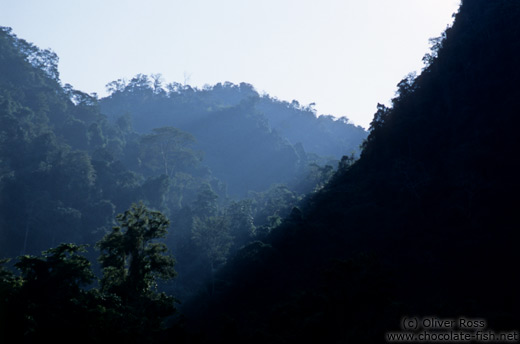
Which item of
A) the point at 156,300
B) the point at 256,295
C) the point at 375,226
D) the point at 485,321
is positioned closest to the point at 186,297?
the point at 256,295

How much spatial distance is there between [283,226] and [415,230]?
14300 mm

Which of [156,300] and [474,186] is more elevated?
[474,186]

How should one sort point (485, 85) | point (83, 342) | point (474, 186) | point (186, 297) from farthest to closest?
point (186, 297), point (485, 85), point (474, 186), point (83, 342)

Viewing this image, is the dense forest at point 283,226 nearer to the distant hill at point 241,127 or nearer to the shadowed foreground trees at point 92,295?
the shadowed foreground trees at point 92,295

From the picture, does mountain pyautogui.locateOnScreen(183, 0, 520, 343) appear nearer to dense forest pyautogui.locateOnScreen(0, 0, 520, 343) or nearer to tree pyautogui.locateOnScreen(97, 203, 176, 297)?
dense forest pyautogui.locateOnScreen(0, 0, 520, 343)

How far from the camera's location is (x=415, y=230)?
121 feet

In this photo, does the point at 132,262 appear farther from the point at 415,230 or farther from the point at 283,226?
the point at 415,230

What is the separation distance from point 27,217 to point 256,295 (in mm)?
41746

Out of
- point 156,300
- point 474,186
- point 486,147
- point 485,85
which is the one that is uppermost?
point 485,85

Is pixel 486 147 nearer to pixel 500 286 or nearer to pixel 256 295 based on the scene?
pixel 500 286

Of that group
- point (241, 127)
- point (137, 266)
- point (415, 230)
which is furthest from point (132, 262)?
point (241, 127)

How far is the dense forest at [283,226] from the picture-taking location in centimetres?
2186

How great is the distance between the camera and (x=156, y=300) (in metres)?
24.1

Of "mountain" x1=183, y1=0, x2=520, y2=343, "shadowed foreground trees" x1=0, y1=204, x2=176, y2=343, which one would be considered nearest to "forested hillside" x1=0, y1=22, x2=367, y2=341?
"shadowed foreground trees" x1=0, y1=204, x2=176, y2=343
